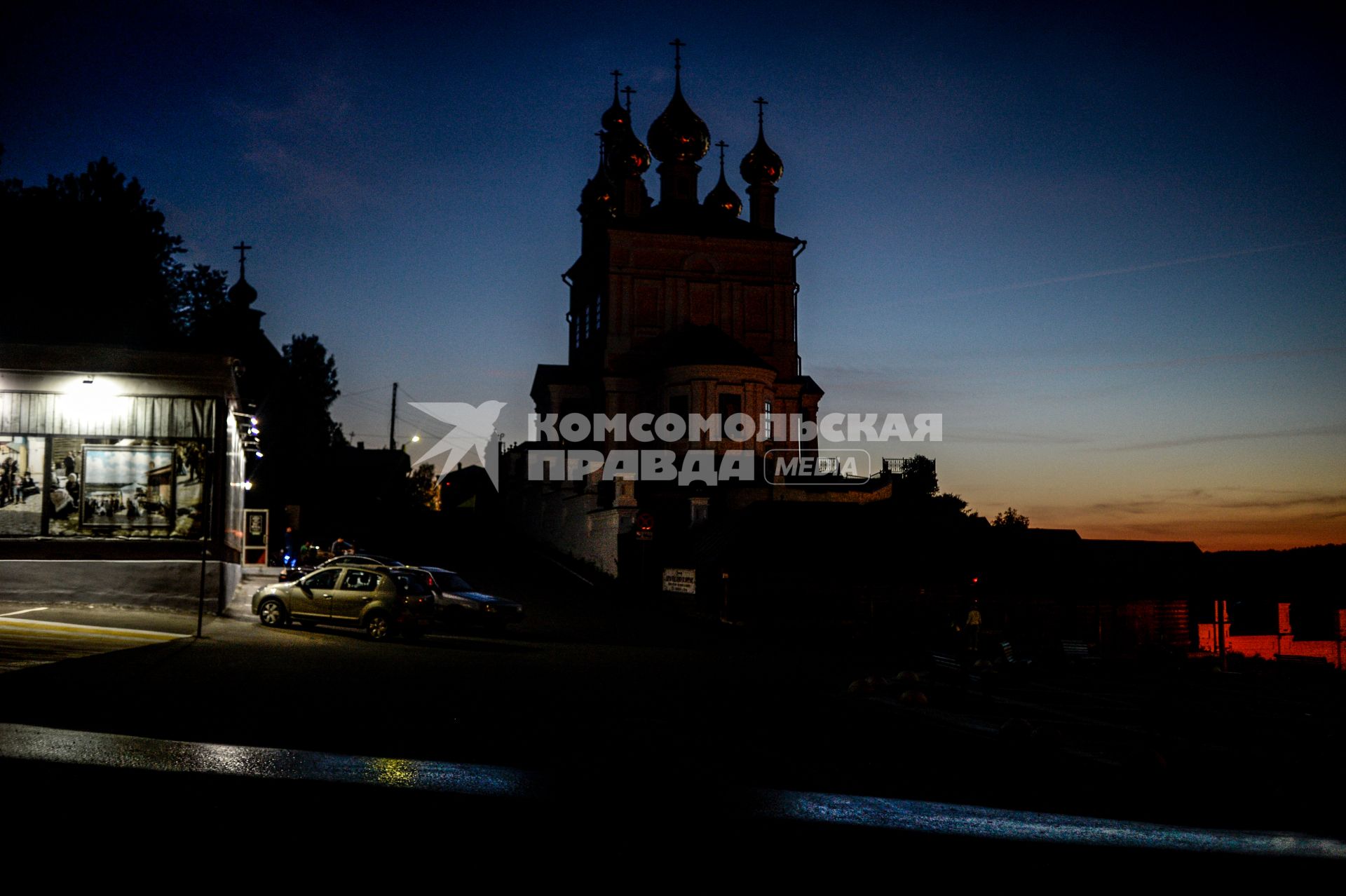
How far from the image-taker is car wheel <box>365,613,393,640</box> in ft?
70.1

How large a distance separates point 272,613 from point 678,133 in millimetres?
40206

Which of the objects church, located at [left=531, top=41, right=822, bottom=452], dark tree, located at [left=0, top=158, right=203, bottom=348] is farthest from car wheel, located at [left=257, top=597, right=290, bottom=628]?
church, located at [left=531, top=41, right=822, bottom=452]

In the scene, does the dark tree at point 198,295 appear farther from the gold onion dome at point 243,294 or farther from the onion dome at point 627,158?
the onion dome at point 627,158

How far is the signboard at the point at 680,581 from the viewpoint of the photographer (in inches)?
1268

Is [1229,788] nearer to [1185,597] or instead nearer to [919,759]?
[919,759]

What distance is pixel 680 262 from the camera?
54.6 metres

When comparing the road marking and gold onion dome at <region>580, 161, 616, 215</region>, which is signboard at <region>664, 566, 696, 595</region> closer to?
the road marking

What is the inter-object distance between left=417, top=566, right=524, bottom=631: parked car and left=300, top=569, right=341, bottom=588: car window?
2.32m

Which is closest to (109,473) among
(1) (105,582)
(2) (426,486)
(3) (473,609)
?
(1) (105,582)

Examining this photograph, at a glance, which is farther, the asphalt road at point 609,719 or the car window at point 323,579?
the car window at point 323,579

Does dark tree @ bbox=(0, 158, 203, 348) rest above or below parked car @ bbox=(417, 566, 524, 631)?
above

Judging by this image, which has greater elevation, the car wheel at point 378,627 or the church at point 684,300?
the church at point 684,300

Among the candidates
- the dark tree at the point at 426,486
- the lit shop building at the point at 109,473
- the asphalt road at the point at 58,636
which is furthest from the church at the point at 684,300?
the dark tree at the point at 426,486

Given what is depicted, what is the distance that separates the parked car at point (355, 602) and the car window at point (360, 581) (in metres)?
0.01
